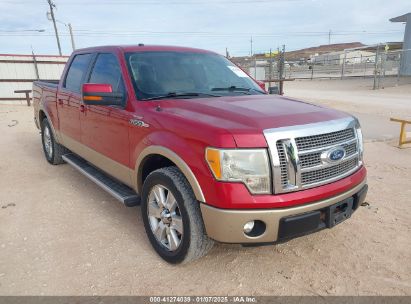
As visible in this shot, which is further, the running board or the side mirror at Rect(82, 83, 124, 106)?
the running board

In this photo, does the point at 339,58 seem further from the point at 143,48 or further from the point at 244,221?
the point at 244,221

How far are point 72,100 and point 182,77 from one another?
1.76m

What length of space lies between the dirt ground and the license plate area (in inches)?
18.2

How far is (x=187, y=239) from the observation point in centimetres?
263

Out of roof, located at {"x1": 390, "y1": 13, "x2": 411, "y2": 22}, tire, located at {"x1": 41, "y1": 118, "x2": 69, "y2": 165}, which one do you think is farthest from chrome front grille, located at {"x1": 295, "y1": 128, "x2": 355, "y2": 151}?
roof, located at {"x1": 390, "y1": 13, "x2": 411, "y2": 22}

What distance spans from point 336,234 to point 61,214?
119 inches

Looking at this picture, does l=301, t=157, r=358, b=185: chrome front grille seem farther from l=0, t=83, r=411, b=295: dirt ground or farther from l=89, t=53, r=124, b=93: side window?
l=89, t=53, r=124, b=93: side window

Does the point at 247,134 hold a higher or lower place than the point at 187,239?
higher

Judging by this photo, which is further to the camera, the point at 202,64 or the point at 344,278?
the point at 202,64

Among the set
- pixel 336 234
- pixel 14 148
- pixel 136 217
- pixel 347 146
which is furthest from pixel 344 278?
pixel 14 148

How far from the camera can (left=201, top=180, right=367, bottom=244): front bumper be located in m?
2.34

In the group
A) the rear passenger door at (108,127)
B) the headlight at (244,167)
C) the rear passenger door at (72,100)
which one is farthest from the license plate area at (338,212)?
the rear passenger door at (72,100)

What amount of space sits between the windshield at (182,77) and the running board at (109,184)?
968 millimetres

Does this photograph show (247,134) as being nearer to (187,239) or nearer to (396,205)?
(187,239)
